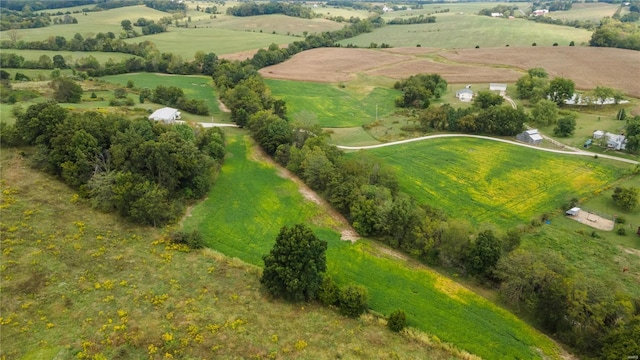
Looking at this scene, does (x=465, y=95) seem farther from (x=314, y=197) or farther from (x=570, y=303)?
(x=570, y=303)

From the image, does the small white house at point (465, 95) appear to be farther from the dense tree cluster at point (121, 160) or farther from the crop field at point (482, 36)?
the dense tree cluster at point (121, 160)

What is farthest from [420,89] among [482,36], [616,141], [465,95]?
[482,36]

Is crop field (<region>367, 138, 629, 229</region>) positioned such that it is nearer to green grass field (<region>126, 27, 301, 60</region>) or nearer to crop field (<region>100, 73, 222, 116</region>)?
crop field (<region>100, 73, 222, 116</region>)

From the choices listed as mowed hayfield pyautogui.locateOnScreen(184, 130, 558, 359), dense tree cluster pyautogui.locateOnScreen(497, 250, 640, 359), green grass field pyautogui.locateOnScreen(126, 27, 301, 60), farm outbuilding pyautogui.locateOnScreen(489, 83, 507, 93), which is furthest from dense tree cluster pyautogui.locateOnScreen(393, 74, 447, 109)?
green grass field pyautogui.locateOnScreen(126, 27, 301, 60)

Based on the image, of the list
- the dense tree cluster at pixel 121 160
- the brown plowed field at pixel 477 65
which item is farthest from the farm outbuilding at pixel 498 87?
the dense tree cluster at pixel 121 160

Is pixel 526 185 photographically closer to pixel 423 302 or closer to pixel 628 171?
pixel 628 171
